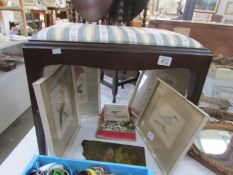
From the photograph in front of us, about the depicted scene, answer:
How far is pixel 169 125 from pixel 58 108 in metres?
0.32

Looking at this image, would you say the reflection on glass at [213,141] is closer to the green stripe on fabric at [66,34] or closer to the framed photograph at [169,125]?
the framed photograph at [169,125]

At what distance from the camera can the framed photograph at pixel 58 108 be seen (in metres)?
0.47

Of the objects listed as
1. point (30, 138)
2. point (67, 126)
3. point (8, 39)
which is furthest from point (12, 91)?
point (67, 126)

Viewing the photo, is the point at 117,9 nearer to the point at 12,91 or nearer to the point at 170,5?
the point at 12,91

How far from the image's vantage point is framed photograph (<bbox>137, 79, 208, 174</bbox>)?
18.6 inches

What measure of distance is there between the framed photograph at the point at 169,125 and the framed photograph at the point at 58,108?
251 millimetres

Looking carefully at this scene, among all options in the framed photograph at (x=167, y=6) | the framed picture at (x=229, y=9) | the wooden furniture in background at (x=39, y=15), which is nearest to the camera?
the framed picture at (x=229, y=9)

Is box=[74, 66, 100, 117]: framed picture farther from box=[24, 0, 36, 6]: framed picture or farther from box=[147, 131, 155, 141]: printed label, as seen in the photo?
box=[24, 0, 36, 6]: framed picture

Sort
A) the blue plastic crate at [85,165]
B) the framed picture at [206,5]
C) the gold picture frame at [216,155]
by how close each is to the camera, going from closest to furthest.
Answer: the blue plastic crate at [85,165] < the gold picture frame at [216,155] < the framed picture at [206,5]

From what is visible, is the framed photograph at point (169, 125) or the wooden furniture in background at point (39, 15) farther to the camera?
the wooden furniture in background at point (39, 15)

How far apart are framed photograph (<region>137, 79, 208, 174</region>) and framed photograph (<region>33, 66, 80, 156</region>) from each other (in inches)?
9.9

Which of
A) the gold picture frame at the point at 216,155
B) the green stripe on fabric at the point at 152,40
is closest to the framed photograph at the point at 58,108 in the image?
the green stripe on fabric at the point at 152,40

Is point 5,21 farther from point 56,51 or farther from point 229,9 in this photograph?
point 229,9

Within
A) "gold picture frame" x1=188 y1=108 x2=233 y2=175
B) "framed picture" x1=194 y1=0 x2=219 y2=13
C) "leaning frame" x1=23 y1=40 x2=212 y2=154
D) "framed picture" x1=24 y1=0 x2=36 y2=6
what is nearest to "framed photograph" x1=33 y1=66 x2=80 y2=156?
"leaning frame" x1=23 y1=40 x2=212 y2=154
